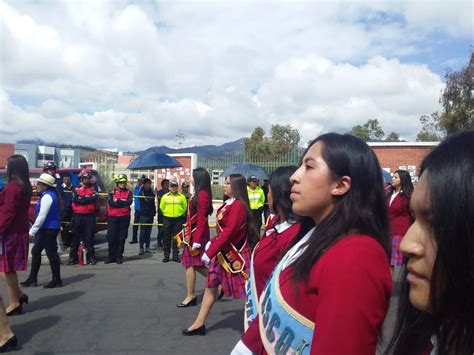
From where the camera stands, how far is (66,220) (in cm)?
1027

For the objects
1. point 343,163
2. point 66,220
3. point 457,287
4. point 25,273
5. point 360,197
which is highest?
point 343,163

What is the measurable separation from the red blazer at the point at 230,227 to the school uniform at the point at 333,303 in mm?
2853

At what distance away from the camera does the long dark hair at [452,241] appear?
1.01 meters

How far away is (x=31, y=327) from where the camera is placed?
5.23m

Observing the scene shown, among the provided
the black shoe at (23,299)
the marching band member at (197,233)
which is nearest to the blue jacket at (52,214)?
the black shoe at (23,299)

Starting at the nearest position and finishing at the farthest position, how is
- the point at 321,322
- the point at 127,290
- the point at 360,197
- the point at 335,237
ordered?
the point at 321,322
the point at 335,237
the point at 360,197
the point at 127,290

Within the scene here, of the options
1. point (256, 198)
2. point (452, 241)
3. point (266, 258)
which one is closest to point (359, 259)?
point (452, 241)

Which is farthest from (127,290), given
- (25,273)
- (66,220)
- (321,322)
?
(321,322)

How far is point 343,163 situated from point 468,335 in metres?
0.81

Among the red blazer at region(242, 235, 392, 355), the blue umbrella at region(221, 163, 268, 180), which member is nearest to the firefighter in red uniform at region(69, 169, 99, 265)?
the blue umbrella at region(221, 163, 268, 180)

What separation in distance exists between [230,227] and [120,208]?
528cm

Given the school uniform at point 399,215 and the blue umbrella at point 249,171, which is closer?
the school uniform at point 399,215

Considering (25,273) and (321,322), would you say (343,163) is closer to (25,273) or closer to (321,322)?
(321,322)

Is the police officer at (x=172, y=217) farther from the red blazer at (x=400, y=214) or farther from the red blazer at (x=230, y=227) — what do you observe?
the red blazer at (x=230, y=227)
